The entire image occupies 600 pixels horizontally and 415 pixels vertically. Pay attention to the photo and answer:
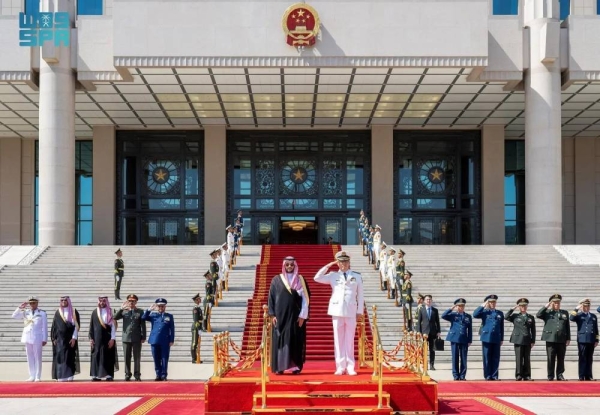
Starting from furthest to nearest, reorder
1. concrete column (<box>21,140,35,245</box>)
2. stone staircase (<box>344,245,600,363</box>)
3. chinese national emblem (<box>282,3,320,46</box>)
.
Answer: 1. concrete column (<box>21,140,35,245</box>)
2. chinese national emblem (<box>282,3,320,46</box>)
3. stone staircase (<box>344,245,600,363</box>)

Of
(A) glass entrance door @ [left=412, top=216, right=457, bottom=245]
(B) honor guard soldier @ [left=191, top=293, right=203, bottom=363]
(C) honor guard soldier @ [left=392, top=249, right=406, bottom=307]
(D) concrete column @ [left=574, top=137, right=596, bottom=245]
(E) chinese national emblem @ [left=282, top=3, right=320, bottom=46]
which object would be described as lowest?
(B) honor guard soldier @ [left=191, top=293, right=203, bottom=363]

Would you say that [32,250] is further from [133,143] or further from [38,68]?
[133,143]

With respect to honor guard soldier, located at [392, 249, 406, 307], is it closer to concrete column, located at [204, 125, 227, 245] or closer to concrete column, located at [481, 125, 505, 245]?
concrete column, located at [481, 125, 505, 245]

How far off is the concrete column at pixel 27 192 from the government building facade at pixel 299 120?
0.28 ft

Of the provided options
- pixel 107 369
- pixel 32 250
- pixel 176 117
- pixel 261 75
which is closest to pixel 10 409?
pixel 107 369

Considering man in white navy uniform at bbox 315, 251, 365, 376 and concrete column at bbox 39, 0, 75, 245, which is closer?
man in white navy uniform at bbox 315, 251, 365, 376

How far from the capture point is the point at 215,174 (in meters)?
36.8

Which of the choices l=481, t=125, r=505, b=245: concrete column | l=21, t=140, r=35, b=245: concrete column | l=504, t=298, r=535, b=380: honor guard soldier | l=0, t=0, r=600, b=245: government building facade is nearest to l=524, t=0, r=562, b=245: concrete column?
l=0, t=0, r=600, b=245: government building facade

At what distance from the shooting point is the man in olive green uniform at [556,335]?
46.3 ft

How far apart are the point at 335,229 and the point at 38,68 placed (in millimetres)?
15063

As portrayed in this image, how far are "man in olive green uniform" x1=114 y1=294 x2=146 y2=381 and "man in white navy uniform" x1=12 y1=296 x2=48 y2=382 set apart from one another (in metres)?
1.45

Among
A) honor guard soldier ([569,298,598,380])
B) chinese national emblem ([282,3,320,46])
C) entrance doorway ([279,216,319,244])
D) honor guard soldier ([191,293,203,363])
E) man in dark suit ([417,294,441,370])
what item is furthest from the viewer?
entrance doorway ([279,216,319,244])

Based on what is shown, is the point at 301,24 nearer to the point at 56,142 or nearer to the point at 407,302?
the point at 56,142

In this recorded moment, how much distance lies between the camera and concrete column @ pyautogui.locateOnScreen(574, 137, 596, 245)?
38.6 metres
